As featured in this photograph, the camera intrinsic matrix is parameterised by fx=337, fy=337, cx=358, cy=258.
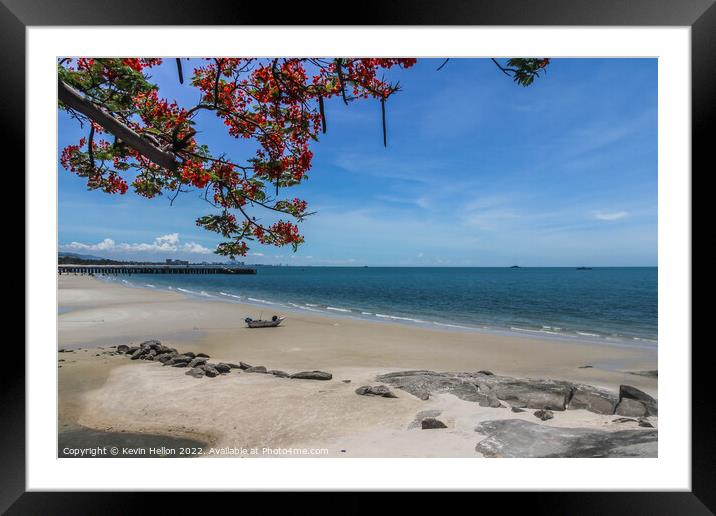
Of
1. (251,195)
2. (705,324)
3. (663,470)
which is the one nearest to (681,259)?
(705,324)

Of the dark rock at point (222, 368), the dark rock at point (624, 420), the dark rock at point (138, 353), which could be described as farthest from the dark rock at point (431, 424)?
the dark rock at point (138, 353)

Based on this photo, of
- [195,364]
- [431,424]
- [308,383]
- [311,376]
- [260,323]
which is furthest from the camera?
[260,323]

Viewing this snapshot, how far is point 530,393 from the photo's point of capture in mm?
3916

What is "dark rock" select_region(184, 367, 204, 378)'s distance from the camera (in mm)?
4686

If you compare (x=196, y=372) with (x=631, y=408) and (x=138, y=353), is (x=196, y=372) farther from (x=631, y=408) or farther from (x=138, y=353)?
(x=631, y=408)

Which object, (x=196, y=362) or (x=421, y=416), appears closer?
(x=421, y=416)

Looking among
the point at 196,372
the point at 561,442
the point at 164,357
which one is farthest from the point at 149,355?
the point at 561,442

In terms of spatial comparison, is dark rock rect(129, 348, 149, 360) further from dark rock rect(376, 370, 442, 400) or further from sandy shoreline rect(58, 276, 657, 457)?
dark rock rect(376, 370, 442, 400)

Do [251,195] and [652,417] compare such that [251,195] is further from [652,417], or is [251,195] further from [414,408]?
[652,417]

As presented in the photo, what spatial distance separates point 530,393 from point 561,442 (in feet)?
4.26

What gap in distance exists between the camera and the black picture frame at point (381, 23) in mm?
1728

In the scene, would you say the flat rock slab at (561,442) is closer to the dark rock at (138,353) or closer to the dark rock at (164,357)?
the dark rock at (164,357)

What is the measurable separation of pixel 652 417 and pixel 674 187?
2.67 metres

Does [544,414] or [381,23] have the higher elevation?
[381,23]
